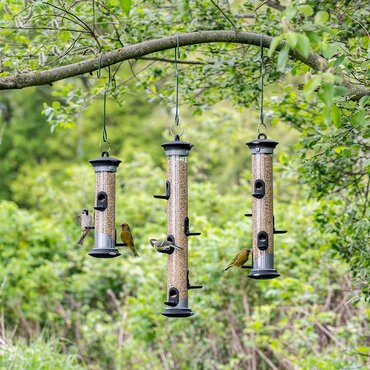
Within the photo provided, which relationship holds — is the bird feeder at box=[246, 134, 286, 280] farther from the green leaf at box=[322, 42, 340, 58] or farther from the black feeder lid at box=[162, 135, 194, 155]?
the green leaf at box=[322, 42, 340, 58]

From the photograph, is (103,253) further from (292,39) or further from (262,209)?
(292,39)

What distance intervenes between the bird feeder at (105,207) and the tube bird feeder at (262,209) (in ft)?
2.50

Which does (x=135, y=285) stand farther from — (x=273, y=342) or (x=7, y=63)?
(x=7, y=63)

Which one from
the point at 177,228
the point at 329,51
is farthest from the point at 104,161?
the point at 329,51

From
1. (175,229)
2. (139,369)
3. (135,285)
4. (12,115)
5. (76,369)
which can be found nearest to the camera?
(175,229)

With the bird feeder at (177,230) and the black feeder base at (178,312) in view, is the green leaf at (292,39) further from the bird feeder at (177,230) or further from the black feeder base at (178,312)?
the black feeder base at (178,312)

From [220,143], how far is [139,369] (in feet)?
19.7

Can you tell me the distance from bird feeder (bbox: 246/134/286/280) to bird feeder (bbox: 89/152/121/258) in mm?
762

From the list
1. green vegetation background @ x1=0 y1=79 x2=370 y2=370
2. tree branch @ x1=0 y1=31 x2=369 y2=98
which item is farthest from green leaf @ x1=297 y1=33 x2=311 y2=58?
green vegetation background @ x1=0 y1=79 x2=370 y2=370

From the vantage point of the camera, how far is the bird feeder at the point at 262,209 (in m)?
4.75

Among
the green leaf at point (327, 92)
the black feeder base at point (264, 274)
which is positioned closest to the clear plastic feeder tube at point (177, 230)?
the black feeder base at point (264, 274)

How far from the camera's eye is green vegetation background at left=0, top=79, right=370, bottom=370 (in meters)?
7.85

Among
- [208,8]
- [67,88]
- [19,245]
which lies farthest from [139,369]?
[208,8]

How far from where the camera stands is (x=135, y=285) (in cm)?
1061
